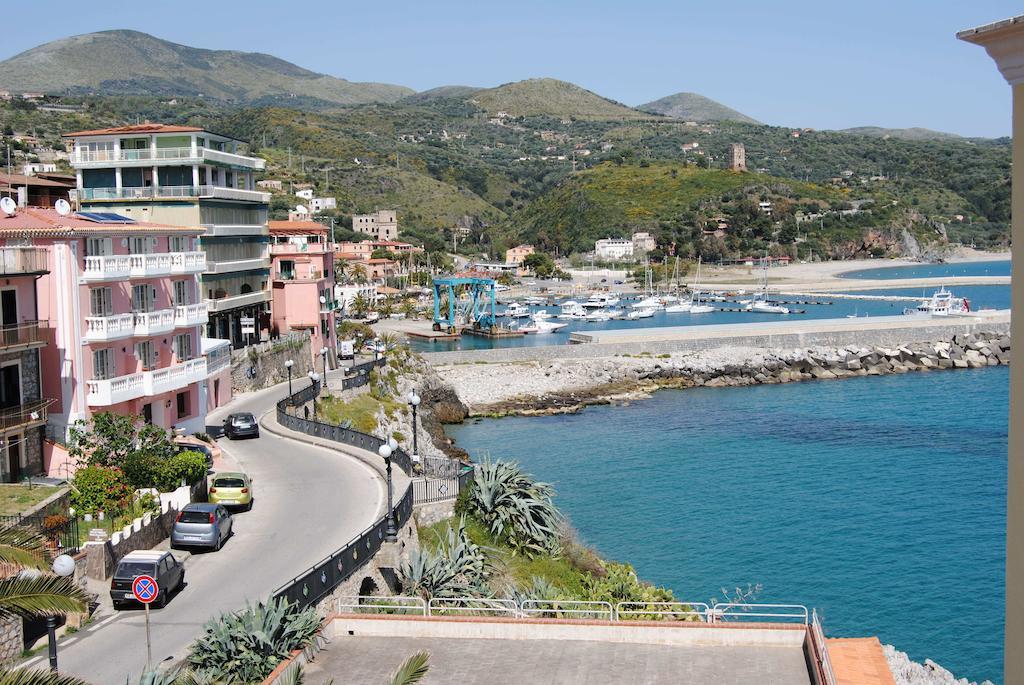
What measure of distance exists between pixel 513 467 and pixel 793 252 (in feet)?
554

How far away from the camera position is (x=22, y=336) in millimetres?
20641

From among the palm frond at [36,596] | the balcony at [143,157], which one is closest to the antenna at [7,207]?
the palm frond at [36,596]

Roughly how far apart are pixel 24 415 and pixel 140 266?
5.30 metres


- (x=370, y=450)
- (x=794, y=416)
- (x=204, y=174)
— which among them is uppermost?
(x=204, y=174)

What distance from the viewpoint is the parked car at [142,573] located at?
1539cm

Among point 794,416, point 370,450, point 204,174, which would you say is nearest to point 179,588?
point 370,450

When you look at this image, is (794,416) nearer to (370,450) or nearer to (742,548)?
(742,548)

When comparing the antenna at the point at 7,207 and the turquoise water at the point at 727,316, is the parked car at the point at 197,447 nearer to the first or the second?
the antenna at the point at 7,207

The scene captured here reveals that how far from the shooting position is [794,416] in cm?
5166

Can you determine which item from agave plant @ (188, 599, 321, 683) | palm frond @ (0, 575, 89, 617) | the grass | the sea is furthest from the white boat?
palm frond @ (0, 575, 89, 617)

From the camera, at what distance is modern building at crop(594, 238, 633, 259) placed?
17950cm

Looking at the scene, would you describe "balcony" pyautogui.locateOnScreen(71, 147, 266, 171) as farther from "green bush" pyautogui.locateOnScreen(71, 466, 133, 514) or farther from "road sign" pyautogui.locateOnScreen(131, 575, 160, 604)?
"road sign" pyautogui.locateOnScreen(131, 575, 160, 604)

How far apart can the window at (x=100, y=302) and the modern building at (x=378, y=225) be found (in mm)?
133503

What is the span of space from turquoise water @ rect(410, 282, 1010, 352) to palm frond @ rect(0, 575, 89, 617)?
7163 centimetres
